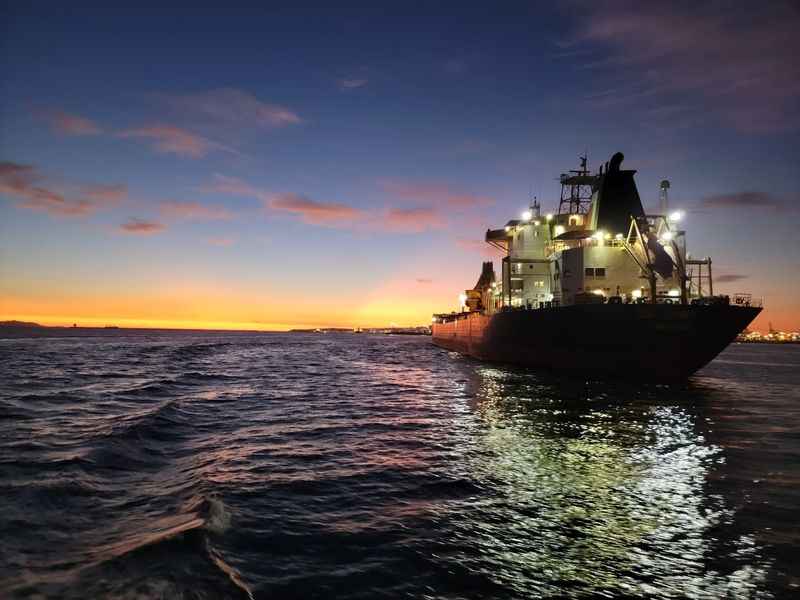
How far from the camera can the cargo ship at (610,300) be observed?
82.3 feet

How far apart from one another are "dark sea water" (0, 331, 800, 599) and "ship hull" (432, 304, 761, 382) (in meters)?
7.25

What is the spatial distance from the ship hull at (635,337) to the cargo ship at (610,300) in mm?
60

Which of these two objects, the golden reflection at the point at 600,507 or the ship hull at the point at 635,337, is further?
the ship hull at the point at 635,337

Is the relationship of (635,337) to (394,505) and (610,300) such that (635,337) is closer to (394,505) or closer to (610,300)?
(610,300)

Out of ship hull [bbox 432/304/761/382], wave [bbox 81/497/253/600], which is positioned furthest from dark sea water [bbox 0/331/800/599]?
ship hull [bbox 432/304/761/382]

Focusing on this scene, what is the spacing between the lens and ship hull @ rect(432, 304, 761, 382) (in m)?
24.5

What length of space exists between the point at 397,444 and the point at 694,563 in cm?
824

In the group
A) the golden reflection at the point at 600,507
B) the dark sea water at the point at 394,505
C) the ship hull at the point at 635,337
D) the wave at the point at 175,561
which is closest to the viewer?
the wave at the point at 175,561

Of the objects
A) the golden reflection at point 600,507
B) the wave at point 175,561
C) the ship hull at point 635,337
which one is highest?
the ship hull at point 635,337

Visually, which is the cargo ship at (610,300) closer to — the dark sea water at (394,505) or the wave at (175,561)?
the dark sea water at (394,505)

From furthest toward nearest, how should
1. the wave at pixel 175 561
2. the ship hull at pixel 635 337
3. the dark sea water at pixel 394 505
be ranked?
the ship hull at pixel 635 337 < the dark sea water at pixel 394 505 < the wave at pixel 175 561

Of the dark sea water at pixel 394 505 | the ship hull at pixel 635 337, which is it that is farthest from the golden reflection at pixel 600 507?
the ship hull at pixel 635 337

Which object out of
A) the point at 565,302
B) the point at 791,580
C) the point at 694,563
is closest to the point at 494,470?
the point at 694,563

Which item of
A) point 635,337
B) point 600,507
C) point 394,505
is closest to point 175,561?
point 394,505
